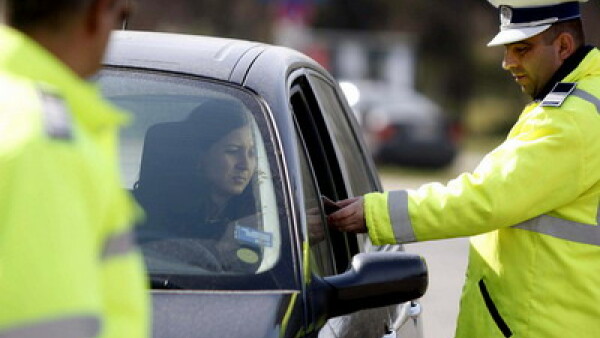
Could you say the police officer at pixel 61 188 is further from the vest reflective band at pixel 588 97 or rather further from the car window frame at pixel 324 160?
the vest reflective band at pixel 588 97

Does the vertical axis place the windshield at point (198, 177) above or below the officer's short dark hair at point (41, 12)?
below

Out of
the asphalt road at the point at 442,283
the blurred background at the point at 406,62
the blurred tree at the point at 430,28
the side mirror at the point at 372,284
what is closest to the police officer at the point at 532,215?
the side mirror at the point at 372,284

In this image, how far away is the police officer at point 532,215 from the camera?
3785 mm

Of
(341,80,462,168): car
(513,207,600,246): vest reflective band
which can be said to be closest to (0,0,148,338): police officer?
(513,207,600,246): vest reflective band

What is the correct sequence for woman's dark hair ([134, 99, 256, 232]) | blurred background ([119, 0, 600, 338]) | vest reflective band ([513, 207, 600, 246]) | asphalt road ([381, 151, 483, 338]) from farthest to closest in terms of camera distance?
blurred background ([119, 0, 600, 338]) → asphalt road ([381, 151, 483, 338]) → vest reflective band ([513, 207, 600, 246]) → woman's dark hair ([134, 99, 256, 232])

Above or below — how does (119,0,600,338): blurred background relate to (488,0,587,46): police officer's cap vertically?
below

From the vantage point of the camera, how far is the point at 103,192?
1.63m

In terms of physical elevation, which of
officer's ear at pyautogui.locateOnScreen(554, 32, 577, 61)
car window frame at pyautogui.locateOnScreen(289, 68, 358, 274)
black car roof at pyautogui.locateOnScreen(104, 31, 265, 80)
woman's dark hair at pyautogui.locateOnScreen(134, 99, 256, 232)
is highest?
officer's ear at pyautogui.locateOnScreen(554, 32, 577, 61)

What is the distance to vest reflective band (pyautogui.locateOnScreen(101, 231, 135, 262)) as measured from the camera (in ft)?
5.48

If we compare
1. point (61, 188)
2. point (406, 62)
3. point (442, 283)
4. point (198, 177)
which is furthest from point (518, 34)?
point (406, 62)

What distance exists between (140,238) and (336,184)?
1.09 metres

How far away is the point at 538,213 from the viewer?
12.5 ft

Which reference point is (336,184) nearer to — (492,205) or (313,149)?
(313,149)

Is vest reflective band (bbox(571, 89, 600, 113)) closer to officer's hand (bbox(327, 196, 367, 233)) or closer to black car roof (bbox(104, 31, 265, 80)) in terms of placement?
officer's hand (bbox(327, 196, 367, 233))
